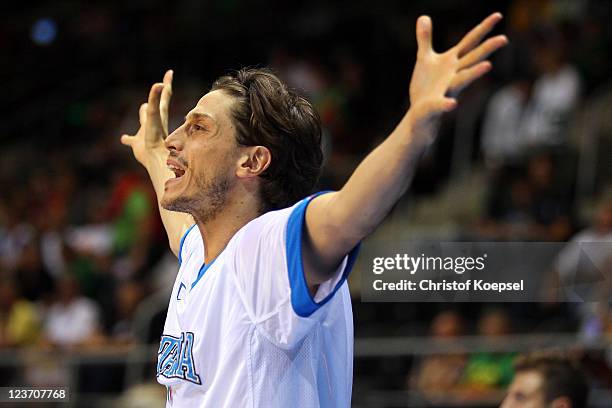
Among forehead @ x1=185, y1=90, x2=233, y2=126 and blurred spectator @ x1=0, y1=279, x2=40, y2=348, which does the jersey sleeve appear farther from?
blurred spectator @ x1=0, y1=279, x2=40, y2=348

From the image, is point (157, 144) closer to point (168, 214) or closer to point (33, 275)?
point (168, 214)

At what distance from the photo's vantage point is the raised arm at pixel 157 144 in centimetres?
381

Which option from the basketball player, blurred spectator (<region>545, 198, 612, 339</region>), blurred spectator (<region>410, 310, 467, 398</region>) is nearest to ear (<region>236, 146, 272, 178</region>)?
the basketball player

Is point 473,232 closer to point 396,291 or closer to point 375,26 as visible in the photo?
point 396,291

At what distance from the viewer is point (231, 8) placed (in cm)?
1441

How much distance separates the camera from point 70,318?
9133 millimetres

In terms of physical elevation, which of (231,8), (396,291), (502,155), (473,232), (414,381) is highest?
(231,8)

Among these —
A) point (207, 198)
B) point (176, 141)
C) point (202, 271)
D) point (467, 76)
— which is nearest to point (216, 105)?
point (176, 141)

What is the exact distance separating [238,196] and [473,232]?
17.1 ft

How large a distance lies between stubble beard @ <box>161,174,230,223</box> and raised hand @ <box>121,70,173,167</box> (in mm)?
868

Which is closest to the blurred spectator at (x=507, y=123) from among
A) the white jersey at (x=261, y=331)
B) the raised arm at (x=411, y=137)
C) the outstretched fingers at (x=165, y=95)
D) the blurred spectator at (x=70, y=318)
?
the blurred spectator at (x=70, y=318)

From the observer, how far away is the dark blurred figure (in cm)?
381

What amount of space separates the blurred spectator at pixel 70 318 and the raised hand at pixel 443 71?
687cm

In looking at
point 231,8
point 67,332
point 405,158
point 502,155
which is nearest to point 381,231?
point 502,155
